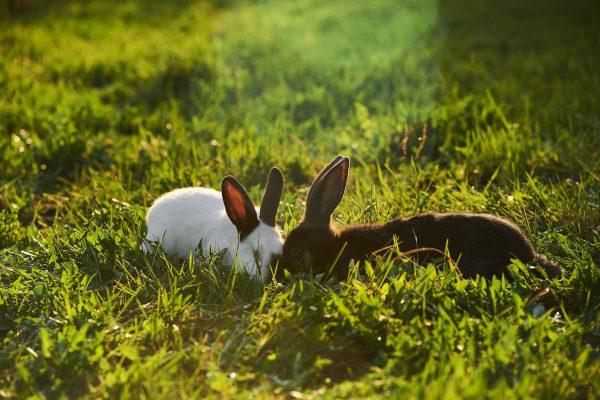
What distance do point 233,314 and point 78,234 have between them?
111cm

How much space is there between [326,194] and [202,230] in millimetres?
719

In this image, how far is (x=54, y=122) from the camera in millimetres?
5695

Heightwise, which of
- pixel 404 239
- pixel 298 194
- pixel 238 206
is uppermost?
pixel 238 206

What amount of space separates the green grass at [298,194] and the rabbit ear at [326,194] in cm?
30

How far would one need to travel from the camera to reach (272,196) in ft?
11.6

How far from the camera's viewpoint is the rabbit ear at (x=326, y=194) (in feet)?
11.1

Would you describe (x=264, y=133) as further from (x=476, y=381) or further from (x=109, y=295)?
(x=476, y=381)

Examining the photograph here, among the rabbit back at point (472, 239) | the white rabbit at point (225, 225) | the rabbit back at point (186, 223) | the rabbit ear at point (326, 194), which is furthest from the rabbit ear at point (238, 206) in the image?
the rabbit back at point (472, 239)

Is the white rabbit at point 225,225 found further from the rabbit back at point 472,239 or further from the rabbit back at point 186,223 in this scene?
the rabbit back at point 472,239

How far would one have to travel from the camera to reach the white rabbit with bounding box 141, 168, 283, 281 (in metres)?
3.41

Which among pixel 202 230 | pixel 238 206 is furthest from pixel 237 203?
pixel 202 230

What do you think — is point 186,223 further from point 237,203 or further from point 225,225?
point 237,203

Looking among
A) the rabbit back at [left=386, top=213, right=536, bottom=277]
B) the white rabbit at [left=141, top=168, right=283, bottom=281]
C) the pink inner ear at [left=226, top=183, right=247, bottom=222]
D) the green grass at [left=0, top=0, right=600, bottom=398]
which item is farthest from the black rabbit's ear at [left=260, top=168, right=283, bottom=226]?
the rabbit back at [left=386, top=213, right=536, bottom=277]

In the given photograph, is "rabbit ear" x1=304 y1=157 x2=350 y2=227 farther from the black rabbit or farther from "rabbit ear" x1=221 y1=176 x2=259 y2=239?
"rabbit ear" x1=221 y1=176 x2=259 y2=239
